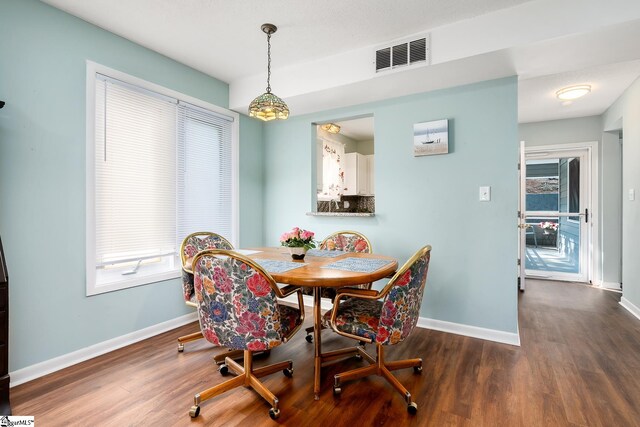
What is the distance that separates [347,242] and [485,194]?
4.17 feet

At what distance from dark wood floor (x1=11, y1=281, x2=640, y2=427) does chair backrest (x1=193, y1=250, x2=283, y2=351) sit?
440 mm

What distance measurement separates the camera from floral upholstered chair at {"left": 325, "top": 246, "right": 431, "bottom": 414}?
5.61ft

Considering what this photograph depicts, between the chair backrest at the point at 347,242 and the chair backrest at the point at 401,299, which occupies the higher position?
the chair backrest at the point at 347,242

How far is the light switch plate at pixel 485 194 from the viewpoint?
280 centimetres

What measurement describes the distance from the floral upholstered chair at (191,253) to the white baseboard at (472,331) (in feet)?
6.22

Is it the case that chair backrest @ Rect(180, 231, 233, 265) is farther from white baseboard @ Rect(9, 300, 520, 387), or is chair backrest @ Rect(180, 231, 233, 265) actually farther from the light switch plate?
the light switch plate

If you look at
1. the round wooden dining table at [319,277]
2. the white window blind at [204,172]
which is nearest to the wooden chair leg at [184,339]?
the round wooden dining table at [319,277]

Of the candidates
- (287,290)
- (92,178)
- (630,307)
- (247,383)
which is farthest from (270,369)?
(630,307)

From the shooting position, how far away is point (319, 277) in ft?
5.77

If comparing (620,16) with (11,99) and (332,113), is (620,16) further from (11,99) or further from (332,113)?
(11,99)

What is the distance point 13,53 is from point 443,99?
3210 millimetres

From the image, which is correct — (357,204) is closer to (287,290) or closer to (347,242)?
(347,242)

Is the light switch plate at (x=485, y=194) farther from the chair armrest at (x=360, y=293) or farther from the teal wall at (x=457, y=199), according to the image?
the chair armrest at (x=360, y=293)

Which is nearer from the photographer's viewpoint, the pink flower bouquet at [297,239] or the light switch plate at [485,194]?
the pink flower bouquet at [297,239]
